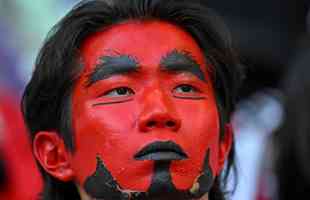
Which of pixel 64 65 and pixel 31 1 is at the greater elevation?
pixel 64 65

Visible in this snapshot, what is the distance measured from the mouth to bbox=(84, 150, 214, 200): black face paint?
0.03 m

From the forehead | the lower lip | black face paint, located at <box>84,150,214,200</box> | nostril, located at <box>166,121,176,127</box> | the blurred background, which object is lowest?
the blurred background

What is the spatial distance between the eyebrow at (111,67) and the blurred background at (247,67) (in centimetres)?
137

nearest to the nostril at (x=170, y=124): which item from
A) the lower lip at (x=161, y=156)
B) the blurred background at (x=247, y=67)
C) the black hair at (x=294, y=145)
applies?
the lower lip at (x=161, y=156)

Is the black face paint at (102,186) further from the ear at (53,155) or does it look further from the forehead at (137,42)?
the forehead at (137,42)

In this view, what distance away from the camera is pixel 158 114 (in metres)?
4.28

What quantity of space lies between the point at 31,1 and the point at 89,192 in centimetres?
366

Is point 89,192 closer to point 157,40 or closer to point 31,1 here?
point 157,40

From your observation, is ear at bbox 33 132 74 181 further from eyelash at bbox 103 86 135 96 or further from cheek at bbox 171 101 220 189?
cheek at bbox 171 101 220 189

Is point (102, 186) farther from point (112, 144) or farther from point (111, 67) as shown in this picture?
point (111, 67)

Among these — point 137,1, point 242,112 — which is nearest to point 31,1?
point 242,112

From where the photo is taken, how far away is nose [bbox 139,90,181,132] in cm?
426

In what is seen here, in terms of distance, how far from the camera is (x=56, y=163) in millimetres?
4598

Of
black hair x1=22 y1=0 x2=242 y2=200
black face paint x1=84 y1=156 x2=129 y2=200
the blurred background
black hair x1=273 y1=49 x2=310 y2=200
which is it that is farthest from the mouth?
black hair x1=273 y1=49 x2=310 y2=200
